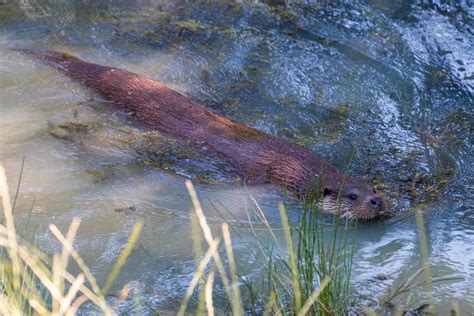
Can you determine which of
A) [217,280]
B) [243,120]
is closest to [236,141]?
[243,120]

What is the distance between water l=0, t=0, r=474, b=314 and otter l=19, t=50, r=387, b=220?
4.0 inches

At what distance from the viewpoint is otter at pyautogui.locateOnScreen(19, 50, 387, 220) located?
4273 millimetres

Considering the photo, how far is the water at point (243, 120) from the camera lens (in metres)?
3.70

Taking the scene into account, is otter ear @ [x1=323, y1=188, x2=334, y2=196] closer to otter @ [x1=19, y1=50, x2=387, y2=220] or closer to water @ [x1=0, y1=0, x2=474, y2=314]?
otter @ [x1=19, y1=50, x2=387, y2=220]

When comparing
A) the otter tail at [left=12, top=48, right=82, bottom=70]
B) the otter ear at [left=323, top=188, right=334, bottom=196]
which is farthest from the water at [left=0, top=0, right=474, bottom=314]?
the otter ear at [left=323, top=188, right=334, bottom=196]

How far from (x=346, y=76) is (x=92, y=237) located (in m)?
3.05

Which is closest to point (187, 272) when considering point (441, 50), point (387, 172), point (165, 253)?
point (165, 253)

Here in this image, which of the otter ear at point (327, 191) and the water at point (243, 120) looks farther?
the otter ear at point (327, 191)

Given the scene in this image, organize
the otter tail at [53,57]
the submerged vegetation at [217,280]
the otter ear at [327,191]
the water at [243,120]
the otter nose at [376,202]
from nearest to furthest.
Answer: the submerged vegetation at [217,280], the water at [243,120], the otter nose at [376,202], the otter ear at [327,191], the otter tail at [53,57]

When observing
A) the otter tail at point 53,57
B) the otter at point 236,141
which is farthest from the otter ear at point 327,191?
the otter tail at point 53,57

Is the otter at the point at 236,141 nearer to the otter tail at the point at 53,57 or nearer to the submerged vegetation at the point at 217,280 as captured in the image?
the otter tail at the point at 53,57

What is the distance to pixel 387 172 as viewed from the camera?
15.6ft

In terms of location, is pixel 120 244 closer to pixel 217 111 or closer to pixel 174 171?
pixel 174 171

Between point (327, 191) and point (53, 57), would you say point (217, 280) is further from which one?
point (53, 57)
